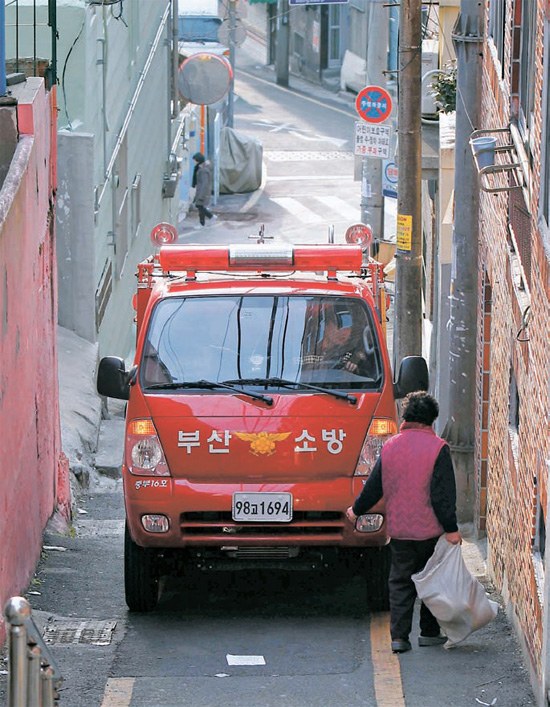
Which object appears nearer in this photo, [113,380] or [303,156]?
[113,380]

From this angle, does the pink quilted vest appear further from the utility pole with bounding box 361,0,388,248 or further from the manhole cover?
the manhole cover

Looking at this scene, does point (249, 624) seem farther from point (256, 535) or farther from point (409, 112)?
point (409, 112)

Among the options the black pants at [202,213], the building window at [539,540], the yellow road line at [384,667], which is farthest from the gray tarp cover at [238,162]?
the building window at [539,540]

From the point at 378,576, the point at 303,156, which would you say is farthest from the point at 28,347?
the point at 303,156

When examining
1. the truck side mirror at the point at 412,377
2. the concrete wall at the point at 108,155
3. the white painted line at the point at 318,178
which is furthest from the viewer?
the white painted line at the point at 318,178

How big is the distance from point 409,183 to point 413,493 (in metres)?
8.02

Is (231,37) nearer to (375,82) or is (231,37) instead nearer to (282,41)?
(282,41)

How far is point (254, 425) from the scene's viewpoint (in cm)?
966

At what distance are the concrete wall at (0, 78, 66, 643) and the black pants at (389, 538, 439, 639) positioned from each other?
2.29 m

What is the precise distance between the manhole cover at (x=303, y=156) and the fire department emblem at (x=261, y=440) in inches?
1409

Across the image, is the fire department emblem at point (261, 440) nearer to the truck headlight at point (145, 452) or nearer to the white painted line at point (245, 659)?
the truck headlight at point (145, 452)

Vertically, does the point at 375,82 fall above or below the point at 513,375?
above

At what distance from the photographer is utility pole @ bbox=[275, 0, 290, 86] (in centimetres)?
5266

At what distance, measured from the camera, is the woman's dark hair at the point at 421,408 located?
28.9ft
